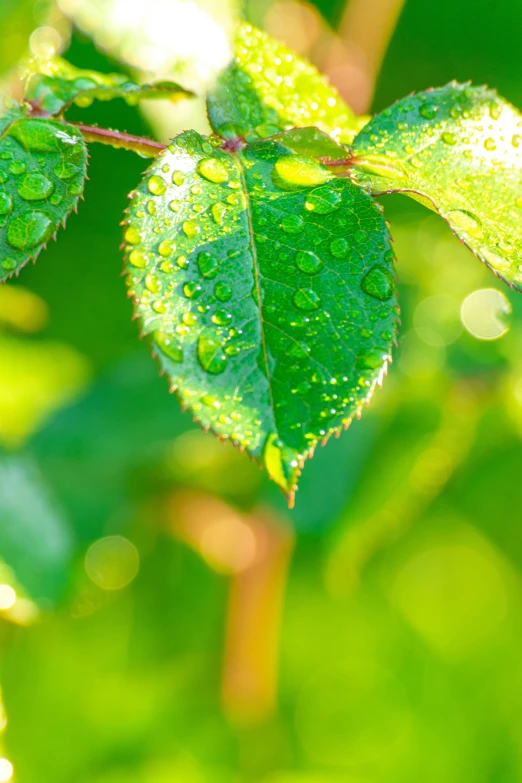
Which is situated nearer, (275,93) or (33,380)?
(275,93)

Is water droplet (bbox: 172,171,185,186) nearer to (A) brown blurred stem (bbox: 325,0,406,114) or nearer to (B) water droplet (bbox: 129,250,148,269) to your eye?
(B) water droplet (bbox: 129,250,148,269)

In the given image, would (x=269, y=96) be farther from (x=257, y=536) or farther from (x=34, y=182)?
(x=257, y=536)

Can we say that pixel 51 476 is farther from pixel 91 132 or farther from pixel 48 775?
pixel 91 132

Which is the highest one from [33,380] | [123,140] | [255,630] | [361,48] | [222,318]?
[361,48]

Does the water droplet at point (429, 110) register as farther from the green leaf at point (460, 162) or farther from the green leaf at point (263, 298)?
the green leaf at point (263, 298)

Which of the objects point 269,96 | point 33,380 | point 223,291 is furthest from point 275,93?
point 33,380

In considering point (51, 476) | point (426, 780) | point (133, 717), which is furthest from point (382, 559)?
point (51, 476)
